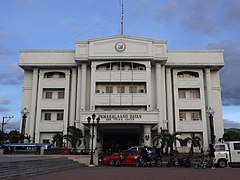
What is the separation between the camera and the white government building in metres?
36.8

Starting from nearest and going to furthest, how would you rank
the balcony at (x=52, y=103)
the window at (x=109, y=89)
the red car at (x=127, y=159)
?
the red car at (x=127, y=159) → the window at (x=109, y=89) → the balcony at (x=52, y=103)

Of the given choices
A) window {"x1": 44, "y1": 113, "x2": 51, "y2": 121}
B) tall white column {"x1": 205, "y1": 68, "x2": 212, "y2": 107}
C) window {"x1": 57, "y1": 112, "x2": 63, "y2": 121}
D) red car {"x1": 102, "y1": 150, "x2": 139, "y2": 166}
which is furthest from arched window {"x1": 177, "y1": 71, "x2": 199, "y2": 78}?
red car {"x1": 102, "y1": 150, "x2": 139, "y2": 166}

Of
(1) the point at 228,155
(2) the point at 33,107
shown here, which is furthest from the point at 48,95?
(1) the point at 228,155

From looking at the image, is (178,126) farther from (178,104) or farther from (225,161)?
(225,161)

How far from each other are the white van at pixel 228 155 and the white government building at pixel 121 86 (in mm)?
15184

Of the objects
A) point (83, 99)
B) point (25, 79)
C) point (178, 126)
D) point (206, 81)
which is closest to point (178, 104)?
point (178, 126)

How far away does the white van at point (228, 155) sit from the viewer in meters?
19.8

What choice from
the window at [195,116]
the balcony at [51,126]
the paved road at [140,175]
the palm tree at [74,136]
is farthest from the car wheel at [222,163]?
the balcony at [51,126]

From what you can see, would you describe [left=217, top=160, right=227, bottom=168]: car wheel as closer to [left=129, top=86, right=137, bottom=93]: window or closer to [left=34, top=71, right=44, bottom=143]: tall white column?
[left=129, top=86, right=137, bottom=93]: window

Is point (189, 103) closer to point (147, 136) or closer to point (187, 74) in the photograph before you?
point (187, 74)

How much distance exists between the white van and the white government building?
15184 millimetres

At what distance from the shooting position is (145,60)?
37.2m

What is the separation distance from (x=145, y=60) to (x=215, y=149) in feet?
64.6

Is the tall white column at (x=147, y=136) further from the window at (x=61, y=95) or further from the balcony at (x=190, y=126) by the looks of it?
the window at (x=61, y=95)
